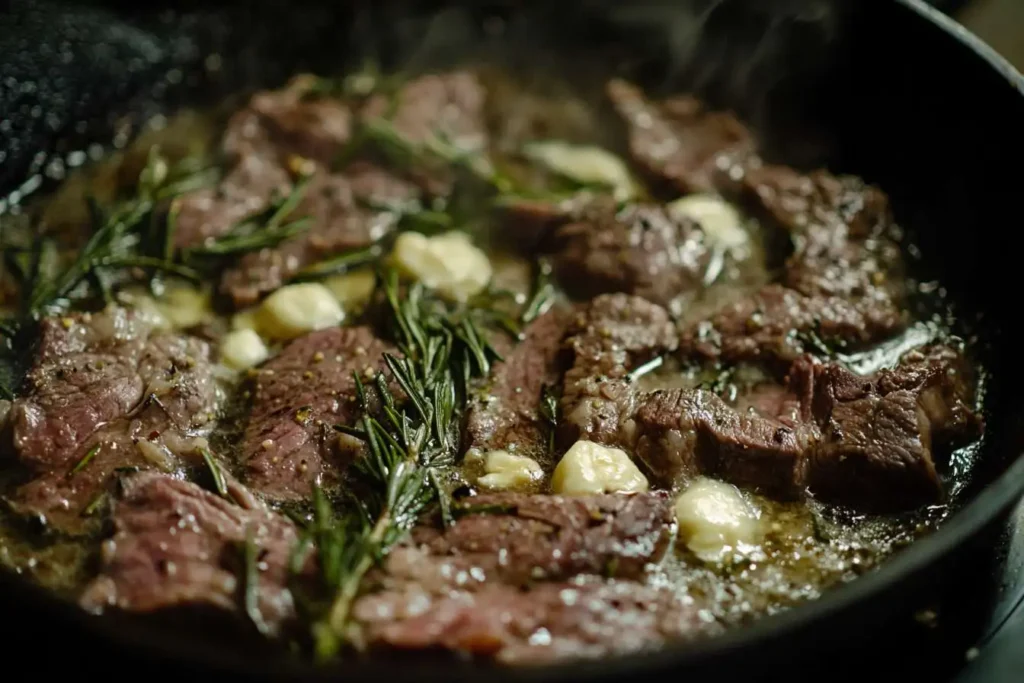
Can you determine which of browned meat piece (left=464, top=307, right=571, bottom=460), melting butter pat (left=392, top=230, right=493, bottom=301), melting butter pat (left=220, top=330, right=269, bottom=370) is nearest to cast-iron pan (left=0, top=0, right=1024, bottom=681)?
browned meat piece (left=464, top=307, right=571, bottom=460)

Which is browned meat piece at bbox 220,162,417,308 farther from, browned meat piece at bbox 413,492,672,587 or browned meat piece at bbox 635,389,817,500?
browned meat piece at bbox 635,389,817,500

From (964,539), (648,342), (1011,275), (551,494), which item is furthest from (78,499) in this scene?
(1011,275)

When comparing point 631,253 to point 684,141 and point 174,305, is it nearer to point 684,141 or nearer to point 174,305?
point 684,141

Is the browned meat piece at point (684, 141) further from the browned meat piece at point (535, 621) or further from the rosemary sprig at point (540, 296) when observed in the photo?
the browned meat piece at point (535, 621)

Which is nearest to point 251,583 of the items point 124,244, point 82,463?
point 82,463

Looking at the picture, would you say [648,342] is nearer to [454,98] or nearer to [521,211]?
[521,211]

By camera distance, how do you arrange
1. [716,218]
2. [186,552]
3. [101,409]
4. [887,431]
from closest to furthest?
[186,552] < [887,431] < [101,409] < [716,218]
